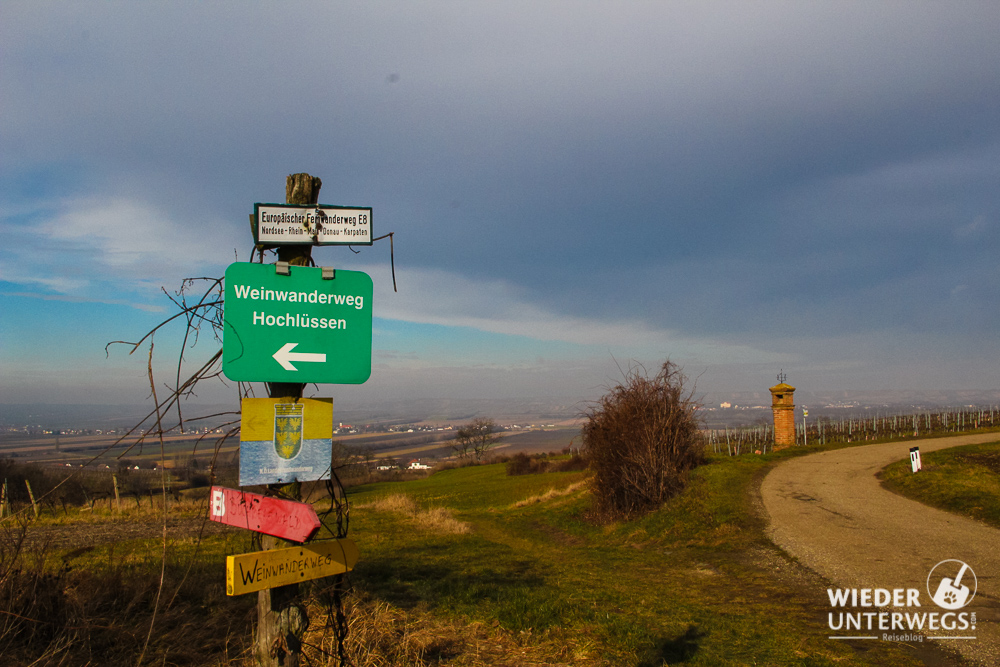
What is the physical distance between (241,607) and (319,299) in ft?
13.0

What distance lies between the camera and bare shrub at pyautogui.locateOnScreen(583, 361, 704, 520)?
15.1m

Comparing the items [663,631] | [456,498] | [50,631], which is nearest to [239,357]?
[50,631]

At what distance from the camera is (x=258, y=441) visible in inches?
105

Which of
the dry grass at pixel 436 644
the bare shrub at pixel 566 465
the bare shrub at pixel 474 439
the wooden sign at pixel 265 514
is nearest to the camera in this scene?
the wooden sign at pixel 265 514

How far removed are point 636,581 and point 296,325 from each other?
8.16 meters

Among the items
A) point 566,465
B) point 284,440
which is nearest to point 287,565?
point 284,440

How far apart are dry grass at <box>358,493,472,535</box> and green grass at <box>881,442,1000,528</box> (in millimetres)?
11443

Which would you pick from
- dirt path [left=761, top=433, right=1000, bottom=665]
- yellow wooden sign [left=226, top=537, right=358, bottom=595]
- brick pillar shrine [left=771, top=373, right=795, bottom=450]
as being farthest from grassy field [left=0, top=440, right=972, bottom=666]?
brick pillar shrine [left=771, top=373, right=795, bottom=450]

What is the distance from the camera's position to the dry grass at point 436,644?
3.78m

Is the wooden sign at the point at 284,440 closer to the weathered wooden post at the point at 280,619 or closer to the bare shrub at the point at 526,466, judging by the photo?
the weathered wooden post at the point at 280,619

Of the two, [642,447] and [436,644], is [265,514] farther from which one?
[642,447]

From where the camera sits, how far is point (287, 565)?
254 centimetres

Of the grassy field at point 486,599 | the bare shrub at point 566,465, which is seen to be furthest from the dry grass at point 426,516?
the bare shrub at point 566,465

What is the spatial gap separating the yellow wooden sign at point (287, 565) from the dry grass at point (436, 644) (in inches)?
45.7
